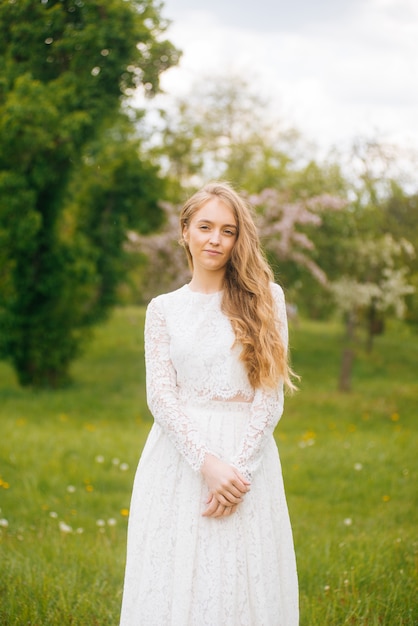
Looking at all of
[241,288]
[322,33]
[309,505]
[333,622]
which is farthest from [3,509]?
[322,33]

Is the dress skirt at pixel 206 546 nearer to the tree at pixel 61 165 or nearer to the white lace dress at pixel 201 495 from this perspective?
the white lace dress at pixel 201 495

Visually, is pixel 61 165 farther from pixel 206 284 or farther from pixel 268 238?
pixel 206 284

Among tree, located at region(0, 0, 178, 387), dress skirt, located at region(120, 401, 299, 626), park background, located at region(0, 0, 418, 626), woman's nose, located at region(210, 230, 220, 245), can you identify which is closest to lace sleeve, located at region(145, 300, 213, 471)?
dress skirt, located at region(120, 401, 299, 626)

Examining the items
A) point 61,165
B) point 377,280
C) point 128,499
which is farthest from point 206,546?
point 377,280

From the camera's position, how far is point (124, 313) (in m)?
21.9

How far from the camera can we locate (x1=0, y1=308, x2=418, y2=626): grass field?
3.76m

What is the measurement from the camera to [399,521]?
18.2ft

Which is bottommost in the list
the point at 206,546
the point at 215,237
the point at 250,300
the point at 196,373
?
the point at 206,546

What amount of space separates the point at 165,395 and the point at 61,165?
8.59 metres

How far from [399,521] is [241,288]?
11.3ft

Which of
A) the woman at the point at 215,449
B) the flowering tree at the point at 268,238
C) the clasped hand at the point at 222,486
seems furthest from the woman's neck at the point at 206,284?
the flowering tree at the point at 268,238

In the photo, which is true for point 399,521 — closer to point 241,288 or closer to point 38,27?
point 241,288

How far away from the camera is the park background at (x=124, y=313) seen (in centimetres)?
429

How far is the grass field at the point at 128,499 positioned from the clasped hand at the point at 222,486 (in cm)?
136
